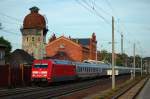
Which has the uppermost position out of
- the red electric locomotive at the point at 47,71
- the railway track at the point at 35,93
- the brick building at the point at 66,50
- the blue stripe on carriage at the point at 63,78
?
the brick building at the point at 66,50

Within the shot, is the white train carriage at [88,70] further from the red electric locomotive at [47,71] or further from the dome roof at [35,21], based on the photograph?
the dome roof at [35,21]

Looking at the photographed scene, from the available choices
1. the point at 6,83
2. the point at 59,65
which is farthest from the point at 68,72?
the point at 6,83

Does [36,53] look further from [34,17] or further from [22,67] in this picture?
[22,67]

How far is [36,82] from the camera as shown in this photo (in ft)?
148

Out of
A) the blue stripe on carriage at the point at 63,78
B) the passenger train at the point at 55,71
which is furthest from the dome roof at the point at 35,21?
the blue stripe on carriage at the point at 63,78

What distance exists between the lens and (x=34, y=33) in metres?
106

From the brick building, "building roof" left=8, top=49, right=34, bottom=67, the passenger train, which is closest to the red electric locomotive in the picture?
the passenger train

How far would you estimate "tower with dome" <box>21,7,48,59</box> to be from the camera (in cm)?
10450

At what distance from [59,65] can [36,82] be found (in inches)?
140

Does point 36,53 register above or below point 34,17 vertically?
below

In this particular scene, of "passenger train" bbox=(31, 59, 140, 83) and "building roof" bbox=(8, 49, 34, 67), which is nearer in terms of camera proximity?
"passenger train" bbox=(31, 59, 140, 83)

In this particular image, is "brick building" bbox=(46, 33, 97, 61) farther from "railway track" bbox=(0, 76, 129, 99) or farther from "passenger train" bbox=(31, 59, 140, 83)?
"railway track" bbox=(0, 76, 129, 99)

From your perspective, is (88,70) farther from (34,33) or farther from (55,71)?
(34,33)

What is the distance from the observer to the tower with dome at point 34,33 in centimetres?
10450
